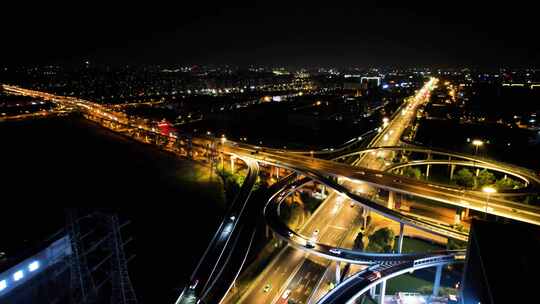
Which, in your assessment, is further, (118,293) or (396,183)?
(396,183)

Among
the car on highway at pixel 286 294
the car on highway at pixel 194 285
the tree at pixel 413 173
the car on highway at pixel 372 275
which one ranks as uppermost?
the tree at pixel 413 173

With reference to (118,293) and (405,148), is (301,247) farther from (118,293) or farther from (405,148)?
(405,148)

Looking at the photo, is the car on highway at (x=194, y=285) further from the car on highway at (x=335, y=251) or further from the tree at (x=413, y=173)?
the tree at (x=413, y=173)

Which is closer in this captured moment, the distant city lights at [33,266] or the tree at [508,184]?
the distant city lights at [33,266]

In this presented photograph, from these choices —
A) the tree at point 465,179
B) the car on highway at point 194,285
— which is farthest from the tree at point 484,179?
the car on highway at point 194,285

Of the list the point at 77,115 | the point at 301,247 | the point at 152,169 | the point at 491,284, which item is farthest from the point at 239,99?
the point at 491,284

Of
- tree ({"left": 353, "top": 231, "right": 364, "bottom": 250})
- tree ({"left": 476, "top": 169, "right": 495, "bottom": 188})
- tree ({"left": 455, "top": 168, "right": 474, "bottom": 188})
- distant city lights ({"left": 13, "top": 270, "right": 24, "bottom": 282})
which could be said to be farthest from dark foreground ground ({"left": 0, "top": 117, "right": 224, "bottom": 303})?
tree ({"left": 476, "top": 169, "right": 495, "bottom": 188})
